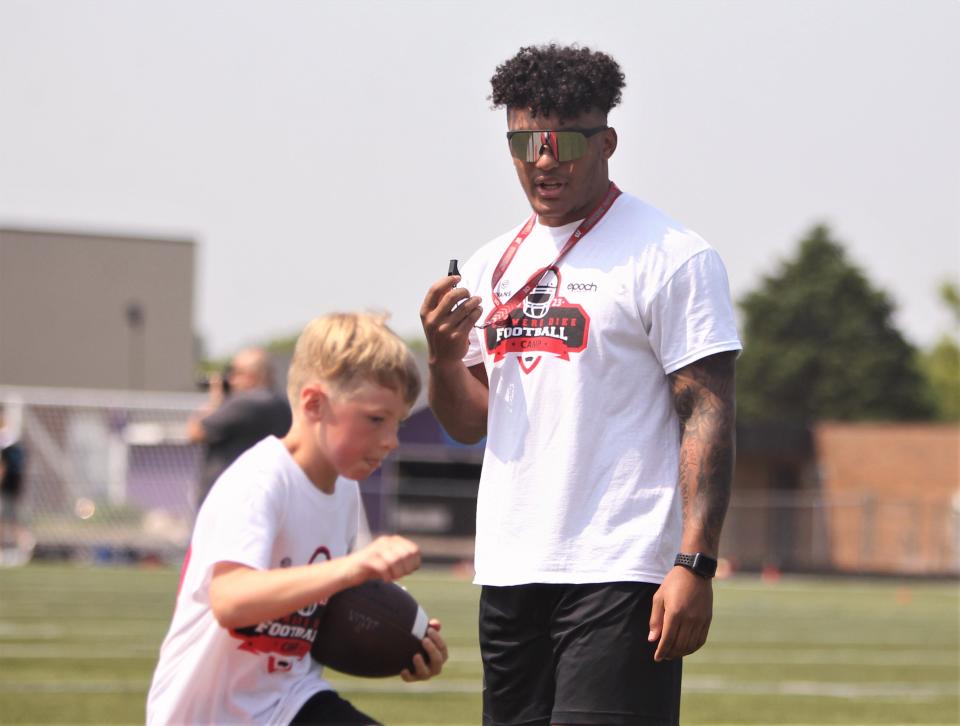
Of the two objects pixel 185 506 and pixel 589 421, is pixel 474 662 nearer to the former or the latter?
pixel 589 421

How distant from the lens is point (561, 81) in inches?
141

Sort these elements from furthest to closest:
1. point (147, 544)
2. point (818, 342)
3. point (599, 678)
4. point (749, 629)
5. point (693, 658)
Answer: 1. point (818, 342)
2. point (147, 544)
3. point (749, 629)
4. point (693, 658)
5. point (599, 678)

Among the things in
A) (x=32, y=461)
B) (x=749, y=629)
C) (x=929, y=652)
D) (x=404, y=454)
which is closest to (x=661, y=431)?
(x=929, y=652)

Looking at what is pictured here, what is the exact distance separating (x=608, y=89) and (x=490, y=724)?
147cm

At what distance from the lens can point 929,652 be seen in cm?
1257

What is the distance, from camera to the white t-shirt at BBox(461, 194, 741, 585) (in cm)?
Answer: 338

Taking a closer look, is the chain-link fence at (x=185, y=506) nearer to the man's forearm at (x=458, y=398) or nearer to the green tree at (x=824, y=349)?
the man's forearm at (x=458, y=398)

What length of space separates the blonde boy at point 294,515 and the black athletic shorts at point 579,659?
0.41 metres

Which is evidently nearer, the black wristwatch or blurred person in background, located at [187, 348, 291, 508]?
the black wristwatch

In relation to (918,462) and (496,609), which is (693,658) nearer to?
(496,609)

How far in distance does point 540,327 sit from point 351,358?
1.41 ft

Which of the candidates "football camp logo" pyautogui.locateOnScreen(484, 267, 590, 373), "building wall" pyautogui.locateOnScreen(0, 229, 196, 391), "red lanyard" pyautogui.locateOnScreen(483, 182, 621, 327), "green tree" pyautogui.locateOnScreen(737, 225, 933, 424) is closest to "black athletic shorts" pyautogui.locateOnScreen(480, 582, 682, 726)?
"football camp logo" pyautogui.locateOnScreen(484, 267, 590, 373)

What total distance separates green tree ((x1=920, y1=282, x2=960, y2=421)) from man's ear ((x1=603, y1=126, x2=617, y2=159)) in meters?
59.8

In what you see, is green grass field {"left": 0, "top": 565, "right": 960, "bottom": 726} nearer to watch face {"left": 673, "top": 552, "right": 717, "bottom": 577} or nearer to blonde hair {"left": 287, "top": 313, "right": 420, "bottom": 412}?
blonde hair {"left": 287, "top": 313, "right": 420, "bottom": 412}
